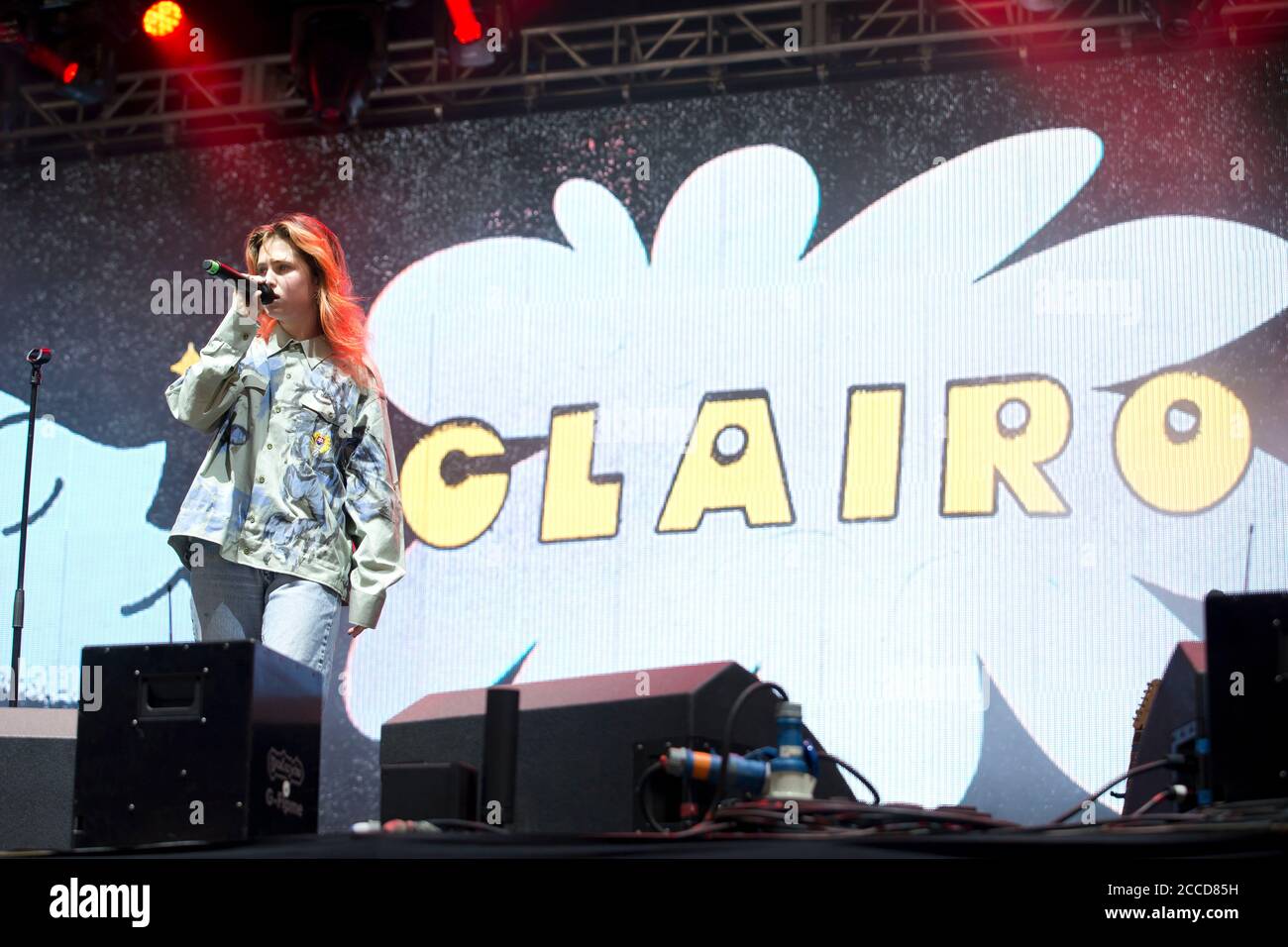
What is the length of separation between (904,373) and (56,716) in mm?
3447

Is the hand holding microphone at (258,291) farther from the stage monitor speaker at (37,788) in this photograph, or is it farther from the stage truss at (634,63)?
the stage truss at (634,63)

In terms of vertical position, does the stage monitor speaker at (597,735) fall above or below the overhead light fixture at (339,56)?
below

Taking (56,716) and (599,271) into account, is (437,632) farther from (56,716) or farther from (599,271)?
(56,716)

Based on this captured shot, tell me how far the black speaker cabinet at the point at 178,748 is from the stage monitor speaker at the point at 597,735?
0.30m

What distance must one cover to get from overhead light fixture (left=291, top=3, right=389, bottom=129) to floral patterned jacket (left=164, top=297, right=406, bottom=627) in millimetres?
3302

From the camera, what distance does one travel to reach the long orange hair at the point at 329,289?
114 inches

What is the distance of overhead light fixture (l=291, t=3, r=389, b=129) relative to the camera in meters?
6.05

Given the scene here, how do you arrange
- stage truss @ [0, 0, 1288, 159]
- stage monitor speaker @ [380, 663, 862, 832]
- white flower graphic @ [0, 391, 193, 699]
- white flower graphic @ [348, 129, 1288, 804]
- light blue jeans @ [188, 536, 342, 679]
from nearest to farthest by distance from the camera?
stage monitor speaker @ [380, 663, 862, 832] → light blue jeans @ [188, 536, 342, 679] → white flower graphic @ [348, 129, 1288, 804] → stage truss @ [0, 0, 1288, 159] → white flower graphic @ [0, 391, 193, 699]

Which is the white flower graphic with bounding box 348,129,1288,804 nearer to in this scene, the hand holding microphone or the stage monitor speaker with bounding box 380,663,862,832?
the hand holding microphone

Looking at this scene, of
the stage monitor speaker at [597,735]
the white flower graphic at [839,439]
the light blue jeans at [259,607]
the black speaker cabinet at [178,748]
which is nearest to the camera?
the black speaker cabinet at [178,748]

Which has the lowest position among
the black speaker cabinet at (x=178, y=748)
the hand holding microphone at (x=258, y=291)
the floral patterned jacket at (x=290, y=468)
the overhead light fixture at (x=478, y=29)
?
the black speaker cabinet at (x=178, y=748)

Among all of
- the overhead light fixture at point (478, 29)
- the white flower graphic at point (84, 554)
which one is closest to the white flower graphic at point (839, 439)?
the overhead light fixture at point (478, 29)

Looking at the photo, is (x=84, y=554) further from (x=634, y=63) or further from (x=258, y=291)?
(x=258, y=291)

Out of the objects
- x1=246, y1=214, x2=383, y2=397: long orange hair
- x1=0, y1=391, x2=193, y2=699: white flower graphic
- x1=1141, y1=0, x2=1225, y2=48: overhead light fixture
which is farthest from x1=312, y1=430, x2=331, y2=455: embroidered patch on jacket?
x1=1141, y1=0, x2=1225, y2=48: overhead light fixture
